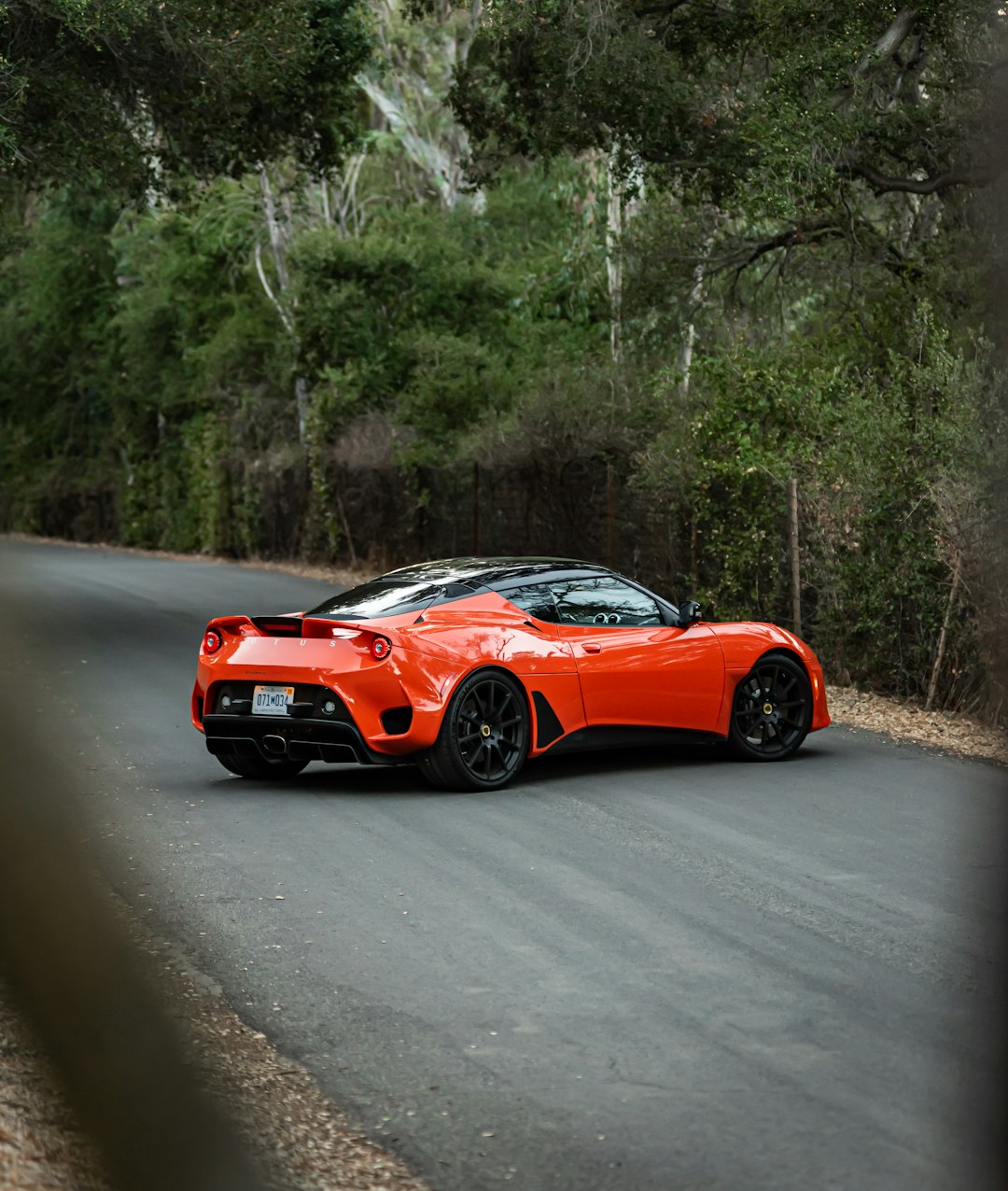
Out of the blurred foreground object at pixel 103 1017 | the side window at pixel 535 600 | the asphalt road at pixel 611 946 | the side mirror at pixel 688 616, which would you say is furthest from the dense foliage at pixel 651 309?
the side window at pixel 535 600

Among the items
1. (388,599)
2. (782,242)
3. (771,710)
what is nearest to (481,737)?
(388,599)

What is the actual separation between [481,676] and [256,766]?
168 cm

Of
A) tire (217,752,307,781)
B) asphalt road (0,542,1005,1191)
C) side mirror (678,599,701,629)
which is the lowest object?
asphalt road (0,542,1005,1191)

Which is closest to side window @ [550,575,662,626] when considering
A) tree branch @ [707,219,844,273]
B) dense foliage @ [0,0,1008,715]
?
dense foliage @ [0,0,1008,715]

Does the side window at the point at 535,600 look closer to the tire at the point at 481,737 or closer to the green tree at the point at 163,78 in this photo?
the tire at the point at 481,737

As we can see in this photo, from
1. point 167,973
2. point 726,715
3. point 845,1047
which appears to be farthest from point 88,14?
point 845,1047

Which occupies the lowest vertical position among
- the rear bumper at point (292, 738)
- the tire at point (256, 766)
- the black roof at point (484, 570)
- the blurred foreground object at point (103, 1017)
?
the tire at point (256, 766)

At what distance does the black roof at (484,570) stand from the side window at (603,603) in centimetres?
13

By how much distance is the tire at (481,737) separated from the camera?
957 cm

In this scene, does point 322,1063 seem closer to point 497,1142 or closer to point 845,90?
point 497,1142

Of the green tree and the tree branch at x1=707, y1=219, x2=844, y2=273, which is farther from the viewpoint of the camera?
the tree branch at x1=707, y1=219, x2=844, y2=273

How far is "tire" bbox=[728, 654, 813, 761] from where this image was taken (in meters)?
11.1

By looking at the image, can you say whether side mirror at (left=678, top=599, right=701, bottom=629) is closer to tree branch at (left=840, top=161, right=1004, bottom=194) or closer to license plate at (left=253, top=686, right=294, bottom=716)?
license plate at (left=253, top=686, right=294, bottom=716)

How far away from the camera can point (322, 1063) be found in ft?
15.9
